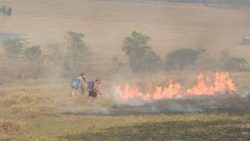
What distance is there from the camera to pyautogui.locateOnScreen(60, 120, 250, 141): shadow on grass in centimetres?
1926

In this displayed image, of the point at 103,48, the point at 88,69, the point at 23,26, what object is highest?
the point at 23,26

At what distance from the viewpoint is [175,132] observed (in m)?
20.7

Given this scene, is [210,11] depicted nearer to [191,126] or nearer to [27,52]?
[27,52]

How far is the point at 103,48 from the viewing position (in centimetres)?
9112

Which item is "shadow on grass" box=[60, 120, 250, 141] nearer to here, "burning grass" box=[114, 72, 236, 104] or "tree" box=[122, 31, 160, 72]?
"burning grass" box=[114, 72, 236, 104]

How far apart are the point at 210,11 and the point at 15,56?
5338 cm

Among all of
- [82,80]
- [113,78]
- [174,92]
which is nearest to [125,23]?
[113,78]

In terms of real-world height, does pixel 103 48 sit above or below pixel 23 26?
below

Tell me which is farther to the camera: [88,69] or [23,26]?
[23,26]

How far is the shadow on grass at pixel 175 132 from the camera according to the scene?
19263 millimetres

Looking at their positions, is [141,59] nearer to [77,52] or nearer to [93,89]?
[77,52]

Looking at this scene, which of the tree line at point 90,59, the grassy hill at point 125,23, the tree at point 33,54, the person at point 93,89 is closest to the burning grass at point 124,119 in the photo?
the person at point 93,89

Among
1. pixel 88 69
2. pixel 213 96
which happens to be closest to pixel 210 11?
pixel 88 69

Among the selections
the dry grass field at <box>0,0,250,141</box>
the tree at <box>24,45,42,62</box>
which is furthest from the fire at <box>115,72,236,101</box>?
the tree at <box>24,45,42,62</box>
